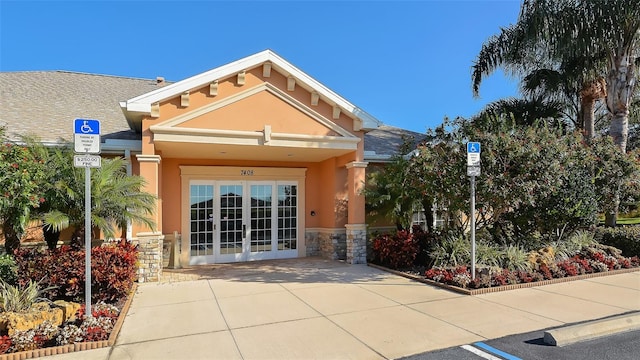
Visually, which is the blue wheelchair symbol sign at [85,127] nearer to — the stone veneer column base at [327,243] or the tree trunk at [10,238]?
the tree trunk at [10,238]

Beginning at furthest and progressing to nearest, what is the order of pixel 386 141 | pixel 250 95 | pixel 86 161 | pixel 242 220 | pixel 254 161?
1. pixel 386 141
2. pixel 254 161
3. pixel 242 220
4. pixel 250 95
5. pixel 86 161

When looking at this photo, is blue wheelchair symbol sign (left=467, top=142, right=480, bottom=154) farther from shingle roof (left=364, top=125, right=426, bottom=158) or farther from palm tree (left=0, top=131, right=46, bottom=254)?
palm tree (left=0, top=131, right=46, bottom=254)

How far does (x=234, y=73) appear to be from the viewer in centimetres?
963

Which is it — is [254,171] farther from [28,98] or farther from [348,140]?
[28,98]

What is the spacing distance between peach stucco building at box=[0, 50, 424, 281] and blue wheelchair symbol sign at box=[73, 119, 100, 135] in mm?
3045

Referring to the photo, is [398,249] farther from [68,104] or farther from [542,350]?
[68,104]

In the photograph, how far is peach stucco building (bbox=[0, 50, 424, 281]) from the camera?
30.2 feet

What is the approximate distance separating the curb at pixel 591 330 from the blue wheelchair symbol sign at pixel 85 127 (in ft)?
23.5

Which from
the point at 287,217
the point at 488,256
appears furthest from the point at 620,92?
the point at 287,217

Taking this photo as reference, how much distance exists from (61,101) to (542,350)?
1508 centimetres

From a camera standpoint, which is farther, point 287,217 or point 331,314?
point 287,217

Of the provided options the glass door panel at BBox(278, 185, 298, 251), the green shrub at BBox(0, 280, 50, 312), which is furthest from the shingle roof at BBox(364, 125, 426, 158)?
the green shrub at BBox(0, 280, 50, 312)

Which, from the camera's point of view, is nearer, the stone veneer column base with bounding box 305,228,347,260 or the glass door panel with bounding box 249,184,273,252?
the stone veneer column base with bounding box 305,228,347,260

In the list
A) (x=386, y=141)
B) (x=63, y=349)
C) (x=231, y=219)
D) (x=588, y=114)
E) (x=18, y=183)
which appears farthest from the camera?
(x=386, y=141)
